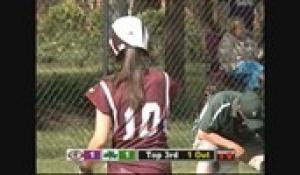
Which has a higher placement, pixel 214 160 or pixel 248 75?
pixel 248 75

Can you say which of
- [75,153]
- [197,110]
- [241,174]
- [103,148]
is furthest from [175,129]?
[103,148]

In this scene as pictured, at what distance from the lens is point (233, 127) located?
29.0ft

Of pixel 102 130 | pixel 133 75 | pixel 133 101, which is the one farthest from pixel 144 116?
pixel 102 130

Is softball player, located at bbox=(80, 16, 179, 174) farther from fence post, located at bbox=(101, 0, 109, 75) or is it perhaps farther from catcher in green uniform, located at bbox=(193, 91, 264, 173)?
fence post, located at bbox=(101, 0, 109, 75)

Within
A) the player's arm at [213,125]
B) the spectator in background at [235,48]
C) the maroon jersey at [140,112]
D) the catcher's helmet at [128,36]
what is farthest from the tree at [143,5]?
the maroon jersey at [140,112]

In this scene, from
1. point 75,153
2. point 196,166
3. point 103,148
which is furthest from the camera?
point 196,166

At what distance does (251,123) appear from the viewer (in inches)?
352

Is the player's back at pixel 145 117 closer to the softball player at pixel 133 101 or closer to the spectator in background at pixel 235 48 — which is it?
the softball player at pixel 133 101

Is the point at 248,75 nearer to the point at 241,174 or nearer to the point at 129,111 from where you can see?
the point at 241,174

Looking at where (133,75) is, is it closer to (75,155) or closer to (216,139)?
(75,155)

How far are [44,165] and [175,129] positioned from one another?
4.18 feet

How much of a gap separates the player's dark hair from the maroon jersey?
31 mm
